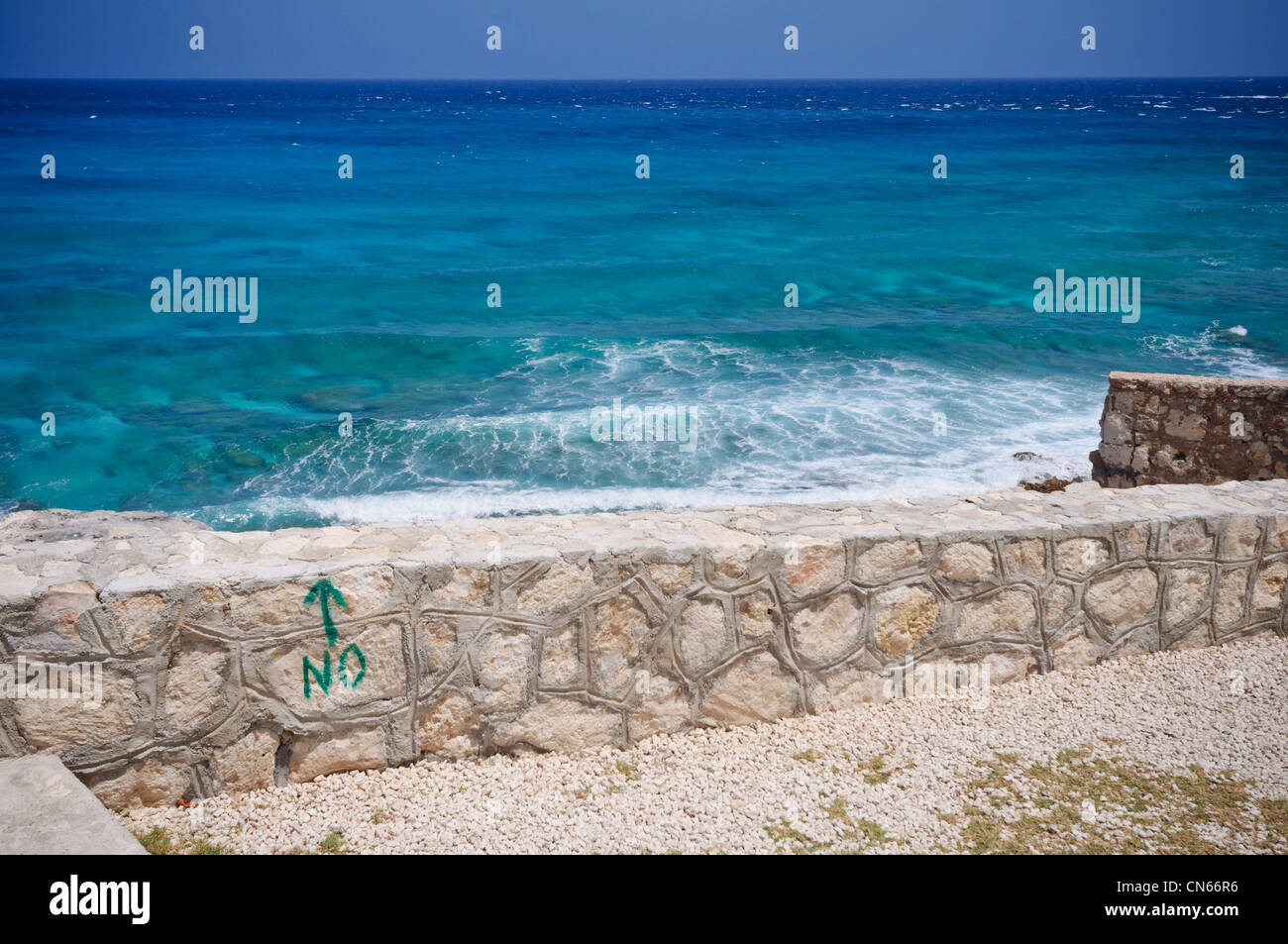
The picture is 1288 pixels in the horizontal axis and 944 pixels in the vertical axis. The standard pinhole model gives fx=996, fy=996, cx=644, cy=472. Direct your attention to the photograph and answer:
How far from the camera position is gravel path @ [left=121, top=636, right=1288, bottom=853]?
383 cm

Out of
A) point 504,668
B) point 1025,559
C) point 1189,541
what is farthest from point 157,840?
point 1189,541

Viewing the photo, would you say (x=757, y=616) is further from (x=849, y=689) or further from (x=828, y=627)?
(x=849, y=689)

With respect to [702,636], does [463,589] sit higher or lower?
higher

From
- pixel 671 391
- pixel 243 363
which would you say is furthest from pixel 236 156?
pixel 671 391

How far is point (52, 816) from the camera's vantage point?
11.2ft

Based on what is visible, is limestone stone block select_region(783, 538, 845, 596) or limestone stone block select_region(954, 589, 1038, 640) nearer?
limestone stone block select_region(783, 538, 845, 596)

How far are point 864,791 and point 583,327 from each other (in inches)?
707

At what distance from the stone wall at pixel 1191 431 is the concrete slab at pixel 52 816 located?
24.4 ft

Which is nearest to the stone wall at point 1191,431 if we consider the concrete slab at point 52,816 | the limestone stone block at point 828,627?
the limestone stone block at point 828,627

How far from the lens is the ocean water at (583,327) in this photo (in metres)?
13.6

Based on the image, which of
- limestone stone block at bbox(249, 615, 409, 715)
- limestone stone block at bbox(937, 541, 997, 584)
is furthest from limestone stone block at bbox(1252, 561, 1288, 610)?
limestone stone block at bbox(249, 615, 409, 715)

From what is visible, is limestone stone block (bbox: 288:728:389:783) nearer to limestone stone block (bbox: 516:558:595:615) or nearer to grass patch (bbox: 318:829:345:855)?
grass patch (bbox: 318:829:345:855)

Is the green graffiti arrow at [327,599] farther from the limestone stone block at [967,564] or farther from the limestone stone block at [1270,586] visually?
the limestone stone block at [1270,586]

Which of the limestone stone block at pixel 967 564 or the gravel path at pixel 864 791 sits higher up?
the limestone stone block at pixel 967 564
